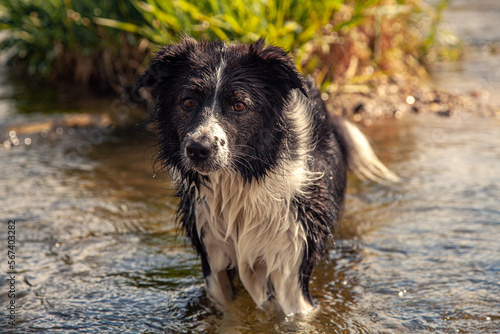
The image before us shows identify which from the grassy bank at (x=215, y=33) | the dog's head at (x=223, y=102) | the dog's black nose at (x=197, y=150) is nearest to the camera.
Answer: the dog's black nose at (x=197, y=150)

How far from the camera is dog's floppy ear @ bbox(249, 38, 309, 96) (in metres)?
2.84

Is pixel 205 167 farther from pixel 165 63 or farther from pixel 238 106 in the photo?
pixel 165 63

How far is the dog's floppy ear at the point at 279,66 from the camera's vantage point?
2.84m

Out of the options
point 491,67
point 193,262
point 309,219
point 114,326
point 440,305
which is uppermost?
point 491,67

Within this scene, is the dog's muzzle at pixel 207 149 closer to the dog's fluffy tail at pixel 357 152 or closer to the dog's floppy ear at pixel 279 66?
the dog's floppy ear at pixel 279 66

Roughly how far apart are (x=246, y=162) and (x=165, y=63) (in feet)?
2.10

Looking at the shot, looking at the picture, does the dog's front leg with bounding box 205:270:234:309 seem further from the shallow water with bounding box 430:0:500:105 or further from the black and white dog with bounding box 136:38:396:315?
the shallow water with bounding box 430:0:500:105

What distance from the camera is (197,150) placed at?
259 centimetres

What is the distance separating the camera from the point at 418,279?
348 cm

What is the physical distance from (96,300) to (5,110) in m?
4.32

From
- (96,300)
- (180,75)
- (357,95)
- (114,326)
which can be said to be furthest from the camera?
(357,95)

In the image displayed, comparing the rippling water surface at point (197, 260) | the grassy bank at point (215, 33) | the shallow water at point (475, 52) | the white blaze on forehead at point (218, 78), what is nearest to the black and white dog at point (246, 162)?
the white blaze on forehead at point (218, 78)

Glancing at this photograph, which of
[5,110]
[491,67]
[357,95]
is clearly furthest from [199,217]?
[491,67]

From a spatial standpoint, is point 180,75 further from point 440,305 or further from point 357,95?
point 357,95
